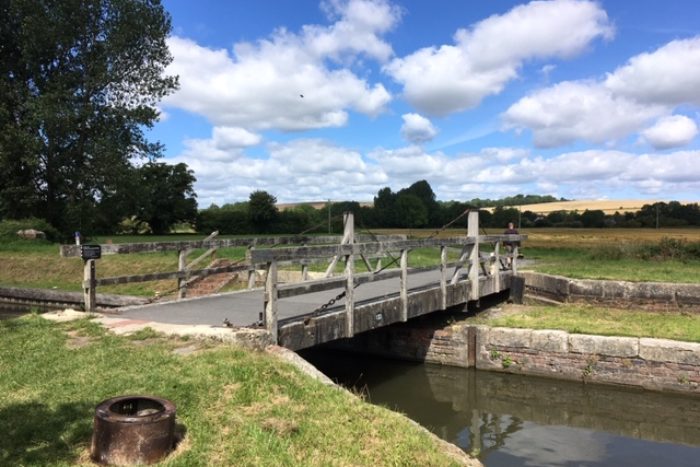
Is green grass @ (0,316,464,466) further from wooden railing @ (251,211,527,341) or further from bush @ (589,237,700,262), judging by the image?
bush @ (589,237,700,262)

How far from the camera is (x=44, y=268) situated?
2173 cm

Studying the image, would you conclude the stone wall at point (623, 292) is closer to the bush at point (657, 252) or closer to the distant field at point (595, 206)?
the bush at point (657, 252)

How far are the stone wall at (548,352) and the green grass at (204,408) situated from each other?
643 centimetres

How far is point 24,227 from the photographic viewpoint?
2594 cm

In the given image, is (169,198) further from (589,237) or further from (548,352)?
(548,352)

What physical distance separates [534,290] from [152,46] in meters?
22.3

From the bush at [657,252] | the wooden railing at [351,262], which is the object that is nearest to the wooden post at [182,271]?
the wooden railing at [351,262]

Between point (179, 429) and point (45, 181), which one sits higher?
point (45, 181)

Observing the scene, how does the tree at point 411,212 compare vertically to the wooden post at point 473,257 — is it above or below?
above

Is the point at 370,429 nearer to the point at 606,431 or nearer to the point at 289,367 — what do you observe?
the point at 289,367

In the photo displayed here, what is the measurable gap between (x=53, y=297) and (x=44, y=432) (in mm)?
15900

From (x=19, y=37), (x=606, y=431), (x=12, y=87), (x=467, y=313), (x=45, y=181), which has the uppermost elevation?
(x=19, y=37)

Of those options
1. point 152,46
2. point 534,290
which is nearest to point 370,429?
point 534,290

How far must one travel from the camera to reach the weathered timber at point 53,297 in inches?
650
